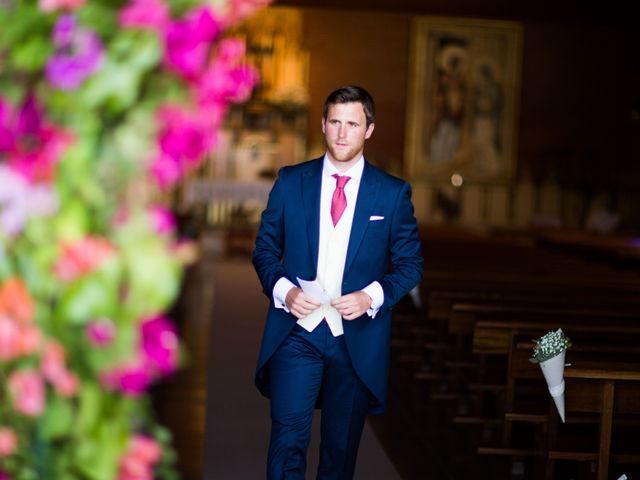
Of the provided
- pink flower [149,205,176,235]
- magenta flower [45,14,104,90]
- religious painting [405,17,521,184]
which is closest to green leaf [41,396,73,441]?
pink flower [149,205,176,235]

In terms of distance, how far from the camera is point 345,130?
379 cm

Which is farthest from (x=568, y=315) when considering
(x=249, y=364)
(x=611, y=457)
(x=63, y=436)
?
(x=63, y=436)

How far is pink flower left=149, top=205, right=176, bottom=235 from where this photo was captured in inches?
61.6

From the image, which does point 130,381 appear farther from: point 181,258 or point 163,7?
point 163,7

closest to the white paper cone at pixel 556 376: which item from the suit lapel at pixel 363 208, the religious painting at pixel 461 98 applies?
the suit lapel at pixel 363 208

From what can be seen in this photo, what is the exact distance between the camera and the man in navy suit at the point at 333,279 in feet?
12.5

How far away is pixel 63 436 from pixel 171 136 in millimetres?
477

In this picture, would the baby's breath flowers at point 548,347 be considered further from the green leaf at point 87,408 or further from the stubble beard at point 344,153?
the green leaf at point 87,408

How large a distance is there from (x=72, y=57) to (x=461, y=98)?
19.3 m

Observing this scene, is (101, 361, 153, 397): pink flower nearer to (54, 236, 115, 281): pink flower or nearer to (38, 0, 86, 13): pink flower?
(54, 236, 115, 281): pink flower

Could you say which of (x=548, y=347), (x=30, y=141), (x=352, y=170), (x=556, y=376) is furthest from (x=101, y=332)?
(x=556, y=376)

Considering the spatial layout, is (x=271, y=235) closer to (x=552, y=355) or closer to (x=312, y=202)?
(x=312, y=202)

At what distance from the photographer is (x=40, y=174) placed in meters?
1.54

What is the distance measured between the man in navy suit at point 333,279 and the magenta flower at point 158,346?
212cm
